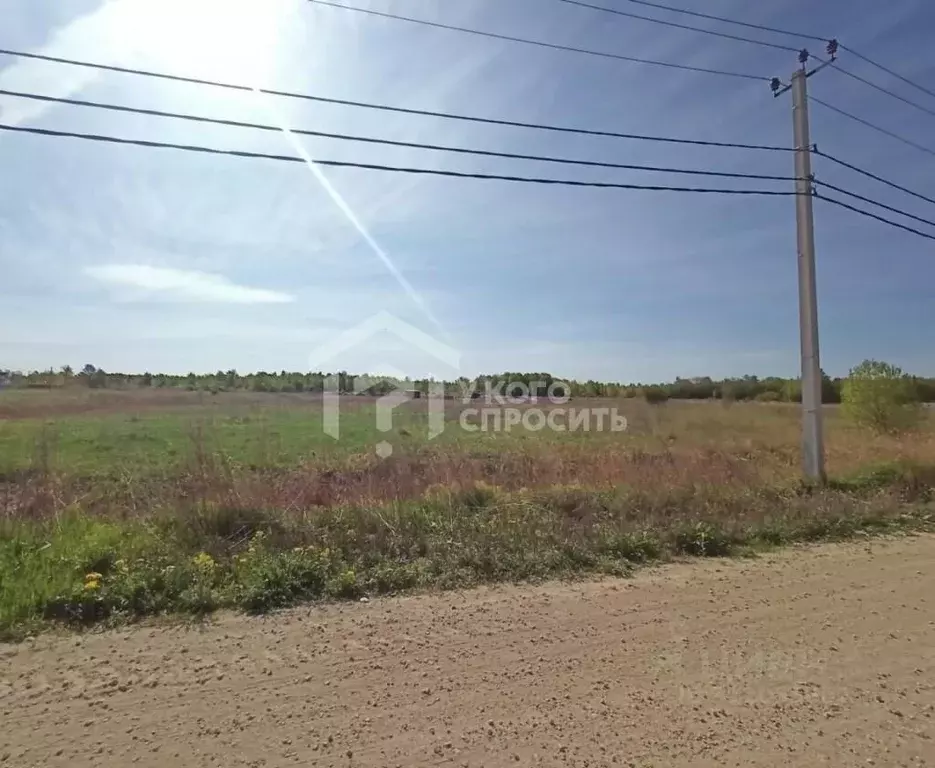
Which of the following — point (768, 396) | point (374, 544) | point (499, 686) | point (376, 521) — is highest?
point (768, 396)

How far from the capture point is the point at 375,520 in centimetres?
595

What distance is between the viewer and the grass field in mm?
4367

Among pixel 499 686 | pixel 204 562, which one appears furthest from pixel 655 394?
pixel 499 686

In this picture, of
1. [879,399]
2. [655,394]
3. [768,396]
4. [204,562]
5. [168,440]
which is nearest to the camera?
[204,562]

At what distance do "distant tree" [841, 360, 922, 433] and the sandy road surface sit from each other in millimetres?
17967

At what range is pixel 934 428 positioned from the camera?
20688mm

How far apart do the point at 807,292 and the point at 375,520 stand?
784 cm

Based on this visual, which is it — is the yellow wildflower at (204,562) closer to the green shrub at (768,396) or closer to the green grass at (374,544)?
the green grass at (374,544)

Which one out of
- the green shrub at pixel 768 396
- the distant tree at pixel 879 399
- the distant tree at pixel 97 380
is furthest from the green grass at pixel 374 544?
the green shrub at pixel 768 396

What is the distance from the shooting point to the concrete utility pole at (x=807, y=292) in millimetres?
9141

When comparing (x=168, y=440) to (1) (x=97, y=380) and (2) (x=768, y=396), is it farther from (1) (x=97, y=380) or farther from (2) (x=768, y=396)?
(2) (x=768, y=396)

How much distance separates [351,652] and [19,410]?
18.1 m

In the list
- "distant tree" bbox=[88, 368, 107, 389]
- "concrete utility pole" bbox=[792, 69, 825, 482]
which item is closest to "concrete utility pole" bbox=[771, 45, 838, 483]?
"concrete utility pole" bbox=[792, 69, 825, 482]

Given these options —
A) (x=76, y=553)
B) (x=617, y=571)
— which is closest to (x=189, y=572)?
(x=76, y=553)
